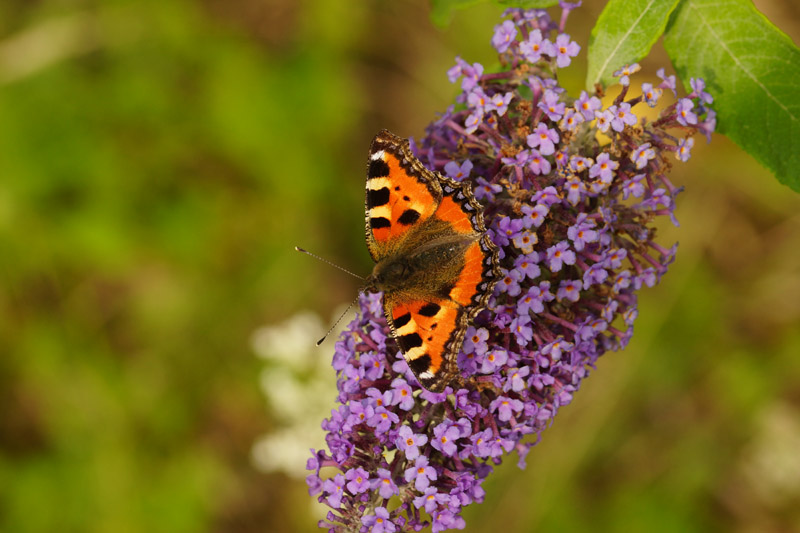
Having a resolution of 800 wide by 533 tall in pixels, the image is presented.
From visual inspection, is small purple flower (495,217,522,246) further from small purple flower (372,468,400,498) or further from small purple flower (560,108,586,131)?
small purple flower (372,468,400,498)

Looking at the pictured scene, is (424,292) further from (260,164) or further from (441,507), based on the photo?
(260,164)

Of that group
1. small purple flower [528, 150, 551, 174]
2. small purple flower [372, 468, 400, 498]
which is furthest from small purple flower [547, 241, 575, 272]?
small purple flower [372, 468, 400, 498]

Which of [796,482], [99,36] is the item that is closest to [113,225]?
[99,36]

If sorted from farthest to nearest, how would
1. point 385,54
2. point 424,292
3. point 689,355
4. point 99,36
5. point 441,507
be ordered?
1. point 385,54
2. point 99,36
3. point 689,355
4. point 424,292
5. point 441,507

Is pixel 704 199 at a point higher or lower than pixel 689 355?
higher

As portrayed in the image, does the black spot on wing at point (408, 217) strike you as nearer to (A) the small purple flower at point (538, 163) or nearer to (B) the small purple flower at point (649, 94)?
(A) the small purple flower at point (538, 163)

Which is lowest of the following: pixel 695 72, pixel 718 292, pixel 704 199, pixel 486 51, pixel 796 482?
pixel 796 482

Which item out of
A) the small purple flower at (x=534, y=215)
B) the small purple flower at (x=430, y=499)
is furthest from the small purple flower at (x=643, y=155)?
the small purple flower at (x=430, y=499)

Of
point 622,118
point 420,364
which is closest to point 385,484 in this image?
point 420,364

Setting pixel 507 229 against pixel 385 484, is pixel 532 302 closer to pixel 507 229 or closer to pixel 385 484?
pixel 507 229
